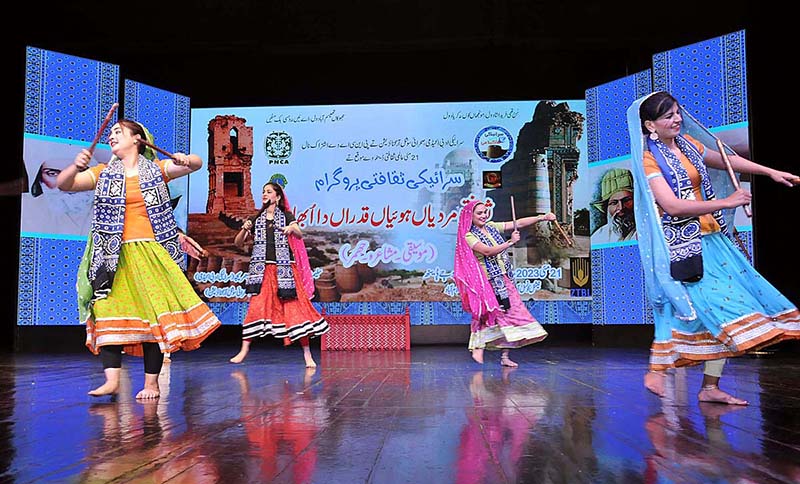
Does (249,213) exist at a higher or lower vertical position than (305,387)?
higher

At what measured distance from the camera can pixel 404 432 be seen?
1.95m

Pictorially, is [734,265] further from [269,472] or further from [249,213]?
[249,213]

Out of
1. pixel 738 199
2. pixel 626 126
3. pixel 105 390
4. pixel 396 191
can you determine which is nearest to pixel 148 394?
pixel 105 390

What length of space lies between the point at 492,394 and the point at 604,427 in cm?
103

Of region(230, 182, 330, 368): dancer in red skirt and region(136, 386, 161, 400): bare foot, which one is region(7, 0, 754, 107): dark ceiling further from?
region(136, 386, 161, 400): bare foot

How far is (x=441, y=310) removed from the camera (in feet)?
28.1

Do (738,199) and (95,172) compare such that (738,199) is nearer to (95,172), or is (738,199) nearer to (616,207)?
(95,172)

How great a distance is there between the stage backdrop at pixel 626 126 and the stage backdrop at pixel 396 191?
211 mm

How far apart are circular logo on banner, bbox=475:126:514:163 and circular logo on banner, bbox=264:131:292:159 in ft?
7.87

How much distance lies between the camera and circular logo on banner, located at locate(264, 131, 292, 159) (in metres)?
8.70

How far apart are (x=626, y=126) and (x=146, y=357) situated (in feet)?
21.0

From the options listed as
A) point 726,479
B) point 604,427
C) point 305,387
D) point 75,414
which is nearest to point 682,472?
point 726,479

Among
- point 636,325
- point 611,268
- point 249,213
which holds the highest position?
point 249,213

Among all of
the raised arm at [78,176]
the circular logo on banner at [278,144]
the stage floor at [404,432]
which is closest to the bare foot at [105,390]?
the stage floor at [404,432]
